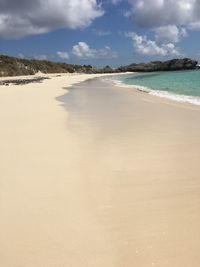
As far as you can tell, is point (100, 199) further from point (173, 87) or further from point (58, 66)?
point (58, 66)

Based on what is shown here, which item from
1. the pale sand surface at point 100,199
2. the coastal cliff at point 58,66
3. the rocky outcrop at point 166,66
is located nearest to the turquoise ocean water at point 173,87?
the pale sand surface at point 100,199

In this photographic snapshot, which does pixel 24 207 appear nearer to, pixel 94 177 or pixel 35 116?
pixel 94 177

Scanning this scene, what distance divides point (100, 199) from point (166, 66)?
146 metres

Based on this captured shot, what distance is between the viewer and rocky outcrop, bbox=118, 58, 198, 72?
464 ft

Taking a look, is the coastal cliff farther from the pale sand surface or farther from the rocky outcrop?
the pale sand surface

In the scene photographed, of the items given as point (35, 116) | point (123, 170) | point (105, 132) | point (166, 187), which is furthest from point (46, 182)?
point (35, 116)

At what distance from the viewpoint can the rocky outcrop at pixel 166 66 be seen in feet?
464

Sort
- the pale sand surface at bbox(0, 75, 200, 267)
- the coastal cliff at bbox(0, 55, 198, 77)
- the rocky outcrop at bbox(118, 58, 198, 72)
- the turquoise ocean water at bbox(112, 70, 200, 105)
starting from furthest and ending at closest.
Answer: the rocky outcrop at bbox(118, 58, 198, 72) → the coastal cliff at bbox(0, 55, 198, 77) → the turquoise ocean water at bbox(112, 70, 200, 105) → the pale sand surface at bbox(0, 75, 200, 267)

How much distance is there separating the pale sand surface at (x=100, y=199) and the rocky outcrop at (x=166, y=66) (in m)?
→ 138

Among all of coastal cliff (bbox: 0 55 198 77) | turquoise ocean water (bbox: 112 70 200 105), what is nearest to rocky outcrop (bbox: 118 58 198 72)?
coastal cliff (bbox: 0 55 198 77)

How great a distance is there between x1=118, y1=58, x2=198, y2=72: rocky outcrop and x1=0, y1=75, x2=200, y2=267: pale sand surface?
137874 millimetres

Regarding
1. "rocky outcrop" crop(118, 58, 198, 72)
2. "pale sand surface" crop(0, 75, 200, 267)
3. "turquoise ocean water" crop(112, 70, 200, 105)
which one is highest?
"pale sand surface" crop(0, 75, 200, 267)

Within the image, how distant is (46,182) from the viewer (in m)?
5.18

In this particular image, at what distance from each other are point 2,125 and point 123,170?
16.0ft
